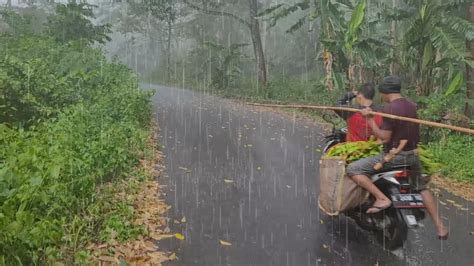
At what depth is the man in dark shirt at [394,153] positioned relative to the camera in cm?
446

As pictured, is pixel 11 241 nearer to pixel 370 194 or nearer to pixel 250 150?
pixel 370 194

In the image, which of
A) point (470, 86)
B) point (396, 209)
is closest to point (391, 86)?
point (396, 209)

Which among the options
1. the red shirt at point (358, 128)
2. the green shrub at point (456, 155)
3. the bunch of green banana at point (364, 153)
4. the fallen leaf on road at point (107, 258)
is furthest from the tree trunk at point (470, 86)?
the fallen leaf on road at point (107, 258)

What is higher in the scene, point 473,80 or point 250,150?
point 473,80

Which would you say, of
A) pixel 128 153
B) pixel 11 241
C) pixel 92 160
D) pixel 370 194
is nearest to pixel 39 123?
pixel 128 153

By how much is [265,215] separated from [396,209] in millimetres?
1807

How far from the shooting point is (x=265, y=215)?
5.75 meters

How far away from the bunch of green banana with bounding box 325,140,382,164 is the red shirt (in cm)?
38

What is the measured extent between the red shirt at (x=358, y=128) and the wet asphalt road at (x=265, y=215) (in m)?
1.13

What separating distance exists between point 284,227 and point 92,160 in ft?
9.06

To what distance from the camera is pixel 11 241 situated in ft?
11.2

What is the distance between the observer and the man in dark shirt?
14.6 feet

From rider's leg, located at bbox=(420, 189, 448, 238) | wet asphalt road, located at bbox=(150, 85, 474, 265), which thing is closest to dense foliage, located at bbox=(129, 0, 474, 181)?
wet asphalt road, located at bbox=(150, 85, 474, 265)

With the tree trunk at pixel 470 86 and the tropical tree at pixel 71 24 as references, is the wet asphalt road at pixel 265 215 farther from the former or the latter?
the tropical tree at pixel 71 24
